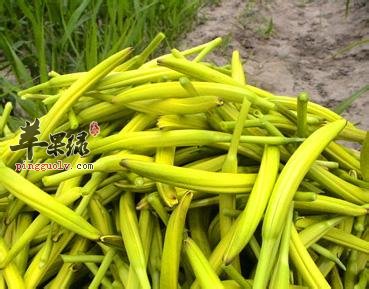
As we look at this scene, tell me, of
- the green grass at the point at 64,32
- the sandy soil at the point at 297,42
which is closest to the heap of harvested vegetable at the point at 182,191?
the green grass at the point at 64,32

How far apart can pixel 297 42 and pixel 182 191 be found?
8.22 ft

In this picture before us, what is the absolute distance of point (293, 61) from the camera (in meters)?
2.91

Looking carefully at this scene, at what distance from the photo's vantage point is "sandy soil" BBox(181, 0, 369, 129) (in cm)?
269

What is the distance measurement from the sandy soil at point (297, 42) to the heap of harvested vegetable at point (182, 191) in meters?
1.68

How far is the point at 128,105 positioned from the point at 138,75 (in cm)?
6

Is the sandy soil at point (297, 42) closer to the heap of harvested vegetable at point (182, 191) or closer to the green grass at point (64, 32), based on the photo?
the green grass at point (64, 32)

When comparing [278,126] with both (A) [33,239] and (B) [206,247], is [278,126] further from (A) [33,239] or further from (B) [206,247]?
(A) [33,239]

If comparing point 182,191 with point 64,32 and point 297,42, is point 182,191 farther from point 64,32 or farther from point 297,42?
point 297,42

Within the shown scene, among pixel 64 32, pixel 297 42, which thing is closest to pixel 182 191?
pixel 64 32

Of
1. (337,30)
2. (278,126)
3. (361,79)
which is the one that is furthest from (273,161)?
(337,30)

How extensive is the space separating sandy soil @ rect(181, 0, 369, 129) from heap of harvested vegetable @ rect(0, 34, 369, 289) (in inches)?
66.1

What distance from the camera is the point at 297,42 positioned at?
310 cm

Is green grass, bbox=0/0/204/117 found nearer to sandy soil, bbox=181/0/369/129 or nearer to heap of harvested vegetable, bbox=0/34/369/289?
sandy soil, bbox=181/0/369/129

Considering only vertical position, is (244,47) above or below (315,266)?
below
